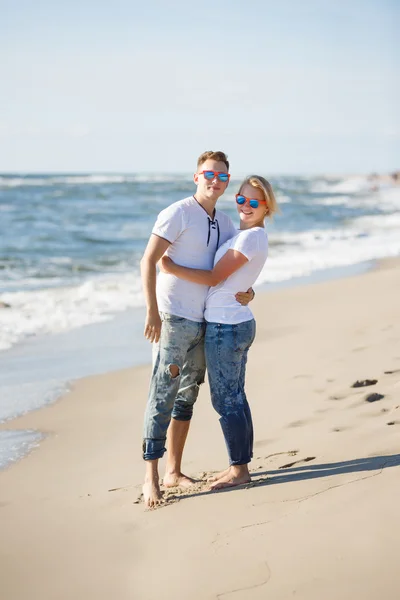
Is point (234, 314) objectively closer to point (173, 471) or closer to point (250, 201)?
point (250, 201)

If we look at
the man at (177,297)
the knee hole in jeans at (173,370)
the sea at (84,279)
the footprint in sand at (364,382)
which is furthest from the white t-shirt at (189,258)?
the footprint in sand at (364,382)

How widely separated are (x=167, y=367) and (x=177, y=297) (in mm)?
374

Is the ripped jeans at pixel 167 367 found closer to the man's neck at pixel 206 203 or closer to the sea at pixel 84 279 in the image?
the man's neck at pixel 206 203

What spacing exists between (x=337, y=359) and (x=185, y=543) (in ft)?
11.4

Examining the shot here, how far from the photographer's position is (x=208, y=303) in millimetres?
4062

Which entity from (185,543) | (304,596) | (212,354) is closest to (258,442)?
(212,354)

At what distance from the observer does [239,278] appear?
4.04 meters

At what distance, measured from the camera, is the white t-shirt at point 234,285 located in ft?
13.1

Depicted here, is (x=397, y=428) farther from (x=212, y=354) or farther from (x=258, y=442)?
(x=212, y=354)

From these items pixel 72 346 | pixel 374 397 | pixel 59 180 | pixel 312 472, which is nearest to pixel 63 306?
pixel 72 346

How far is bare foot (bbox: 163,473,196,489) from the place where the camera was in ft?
13.9

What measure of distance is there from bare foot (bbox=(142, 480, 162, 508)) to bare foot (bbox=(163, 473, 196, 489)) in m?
0.23

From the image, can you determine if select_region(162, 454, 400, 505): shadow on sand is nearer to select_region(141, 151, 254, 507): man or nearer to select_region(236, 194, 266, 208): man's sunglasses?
select_region(141, 151, 254, 507): man

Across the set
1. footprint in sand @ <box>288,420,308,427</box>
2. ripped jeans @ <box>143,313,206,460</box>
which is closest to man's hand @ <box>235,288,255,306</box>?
ripped jeans @ <box>143,313,206,460</box>
